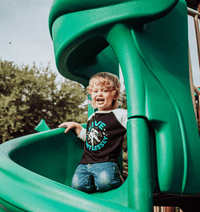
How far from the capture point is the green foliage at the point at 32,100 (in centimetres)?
879

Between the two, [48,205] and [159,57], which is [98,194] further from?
[159,57]

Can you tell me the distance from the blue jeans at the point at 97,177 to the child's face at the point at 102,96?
0.42 metres

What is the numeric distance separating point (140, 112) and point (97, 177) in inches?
19.6

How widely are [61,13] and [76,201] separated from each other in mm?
928

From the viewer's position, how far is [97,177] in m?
1.12

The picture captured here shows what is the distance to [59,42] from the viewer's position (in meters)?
1.12

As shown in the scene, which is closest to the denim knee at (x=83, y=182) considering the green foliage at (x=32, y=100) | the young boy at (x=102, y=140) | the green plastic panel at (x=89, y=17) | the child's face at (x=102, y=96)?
the young boy at (x=102, y=140)

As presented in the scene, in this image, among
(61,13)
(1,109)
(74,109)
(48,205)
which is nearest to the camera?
(48,205)

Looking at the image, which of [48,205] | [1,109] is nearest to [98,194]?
[48,205]

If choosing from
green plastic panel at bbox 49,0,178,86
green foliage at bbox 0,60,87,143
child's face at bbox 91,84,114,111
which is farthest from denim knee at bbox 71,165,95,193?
green foliage at bbox 0,60,87,143

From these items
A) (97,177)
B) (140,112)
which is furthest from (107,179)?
(140,112)

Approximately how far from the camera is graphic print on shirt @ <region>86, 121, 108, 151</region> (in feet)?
4.10

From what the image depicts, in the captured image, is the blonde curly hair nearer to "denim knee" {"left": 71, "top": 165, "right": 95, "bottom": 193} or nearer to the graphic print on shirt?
the graphic print on shirt

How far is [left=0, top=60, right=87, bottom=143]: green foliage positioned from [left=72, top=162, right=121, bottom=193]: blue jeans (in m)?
8.08
